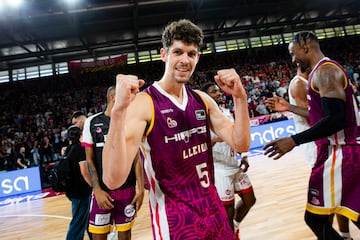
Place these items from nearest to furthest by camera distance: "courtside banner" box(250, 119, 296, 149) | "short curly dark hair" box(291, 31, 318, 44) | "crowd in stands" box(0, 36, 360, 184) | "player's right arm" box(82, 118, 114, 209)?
"short curly dark hair" box(291, 31, 318, 44) → "player's right arm" box(82, 118, 114, 209) → "courtside banner" box(250, 119, 296, 149) → "crowd in stands" box(0, 36, 360, 184)

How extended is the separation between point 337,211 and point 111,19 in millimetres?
15216

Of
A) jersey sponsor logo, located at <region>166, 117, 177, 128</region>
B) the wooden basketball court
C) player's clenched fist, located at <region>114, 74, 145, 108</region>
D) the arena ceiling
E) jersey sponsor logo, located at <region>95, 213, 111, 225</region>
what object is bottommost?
the wooden basketball court

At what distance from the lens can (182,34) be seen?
162 cm

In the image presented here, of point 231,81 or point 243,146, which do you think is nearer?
point 231,81

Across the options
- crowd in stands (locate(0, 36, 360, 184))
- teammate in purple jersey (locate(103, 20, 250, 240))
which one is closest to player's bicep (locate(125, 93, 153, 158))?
teammate in purple jersey (locate(103, 20, 250, 240))

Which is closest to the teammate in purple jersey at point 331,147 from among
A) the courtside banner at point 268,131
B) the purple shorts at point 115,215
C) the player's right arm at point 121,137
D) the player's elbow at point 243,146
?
the player's elbow at point 243,146

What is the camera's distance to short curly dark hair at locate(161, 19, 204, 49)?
1.62 metres

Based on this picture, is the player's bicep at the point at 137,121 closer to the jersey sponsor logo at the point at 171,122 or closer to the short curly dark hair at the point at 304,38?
the jersey sponsor logo at the point at 171,122

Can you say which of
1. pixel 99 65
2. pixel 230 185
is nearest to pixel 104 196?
pixel 230 185

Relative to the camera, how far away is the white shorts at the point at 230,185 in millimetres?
3027

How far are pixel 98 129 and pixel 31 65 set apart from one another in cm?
1987

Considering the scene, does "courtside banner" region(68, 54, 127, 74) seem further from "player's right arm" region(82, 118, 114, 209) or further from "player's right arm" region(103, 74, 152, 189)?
"player's right arm" region(103, 74, 152, 189)

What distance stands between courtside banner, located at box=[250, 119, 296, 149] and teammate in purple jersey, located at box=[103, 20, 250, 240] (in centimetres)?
905

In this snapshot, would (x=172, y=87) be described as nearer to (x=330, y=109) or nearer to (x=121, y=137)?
(x=121, y=137)
